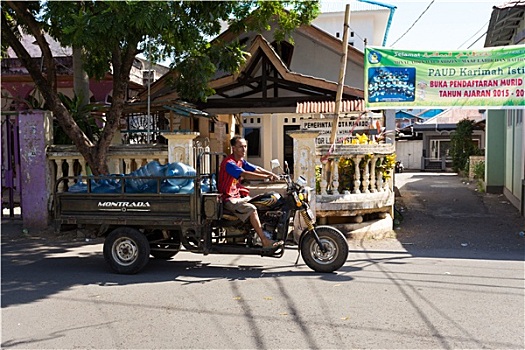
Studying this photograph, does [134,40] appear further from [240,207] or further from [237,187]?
[240,207]

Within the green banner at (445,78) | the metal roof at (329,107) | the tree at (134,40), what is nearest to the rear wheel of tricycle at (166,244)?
the tree at (134,40)

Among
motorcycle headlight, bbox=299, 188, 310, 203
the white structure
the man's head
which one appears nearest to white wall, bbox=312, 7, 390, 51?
the white structure

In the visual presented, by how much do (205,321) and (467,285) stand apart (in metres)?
3.13

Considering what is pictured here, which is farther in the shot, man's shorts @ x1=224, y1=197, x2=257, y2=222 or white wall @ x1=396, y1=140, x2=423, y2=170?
white wall @ x1=396, y1=140, x2=423, y2=170

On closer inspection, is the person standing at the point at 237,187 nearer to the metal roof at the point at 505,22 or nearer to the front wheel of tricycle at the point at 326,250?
the front wheel of tricycle at the point at 326,250

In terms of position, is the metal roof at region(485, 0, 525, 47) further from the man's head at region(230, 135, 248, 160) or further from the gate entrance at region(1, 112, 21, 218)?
the gate entrance at region(1, 112, 21, 218)

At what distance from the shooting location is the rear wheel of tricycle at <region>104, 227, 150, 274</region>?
21.1 feet

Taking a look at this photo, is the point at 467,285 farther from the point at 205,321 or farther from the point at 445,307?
the point at 205,321

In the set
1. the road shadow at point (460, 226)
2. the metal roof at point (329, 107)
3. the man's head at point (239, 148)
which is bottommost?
the road shadow at point (460, 226)

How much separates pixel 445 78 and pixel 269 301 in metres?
5.59

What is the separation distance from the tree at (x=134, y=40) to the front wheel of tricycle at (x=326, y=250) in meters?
3.72

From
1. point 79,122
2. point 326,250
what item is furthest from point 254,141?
point 326,250

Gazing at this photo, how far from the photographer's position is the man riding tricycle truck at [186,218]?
20.7 feet

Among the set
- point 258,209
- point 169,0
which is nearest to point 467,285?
point 258,209
